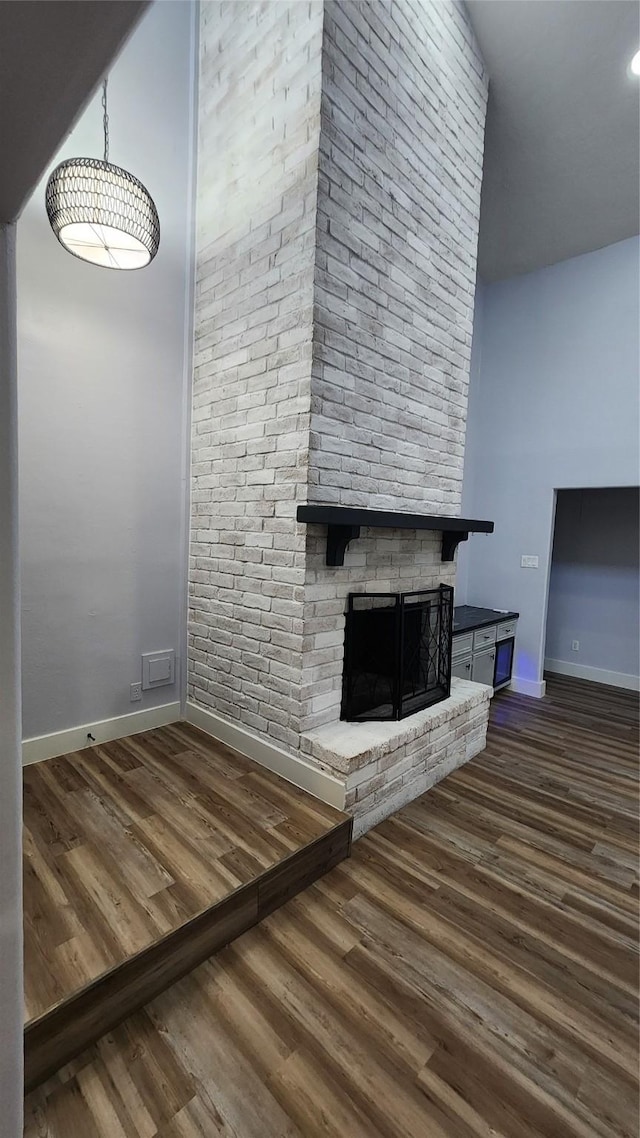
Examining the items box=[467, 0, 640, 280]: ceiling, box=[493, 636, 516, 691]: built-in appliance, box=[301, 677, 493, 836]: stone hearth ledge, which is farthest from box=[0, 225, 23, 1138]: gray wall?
box=[493, 636, 516, 691]: built-in appliance

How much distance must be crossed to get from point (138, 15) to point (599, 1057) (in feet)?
7.58

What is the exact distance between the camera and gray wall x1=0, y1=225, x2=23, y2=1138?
0.70 m

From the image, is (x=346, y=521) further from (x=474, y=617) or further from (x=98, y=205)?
(x=474, y=617)

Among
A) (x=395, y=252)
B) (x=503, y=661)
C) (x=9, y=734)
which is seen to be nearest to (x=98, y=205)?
(x=395, y=252)

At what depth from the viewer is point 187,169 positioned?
8.95ft

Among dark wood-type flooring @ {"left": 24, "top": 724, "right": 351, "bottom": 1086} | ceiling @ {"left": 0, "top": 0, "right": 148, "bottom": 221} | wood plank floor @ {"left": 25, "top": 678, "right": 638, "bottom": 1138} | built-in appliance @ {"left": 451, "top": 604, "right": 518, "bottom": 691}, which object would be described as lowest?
wood plank floor @ {"left": 25, "top": 678, "right": 638, "bottom": 1138}

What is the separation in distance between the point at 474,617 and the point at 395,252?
287 cm

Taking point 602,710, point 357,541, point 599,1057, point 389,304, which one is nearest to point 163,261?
point 389,304

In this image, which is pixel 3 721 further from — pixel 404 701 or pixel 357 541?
pixel 404 701

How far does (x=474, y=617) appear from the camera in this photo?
13.8ft

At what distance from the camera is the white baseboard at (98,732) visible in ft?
7.86

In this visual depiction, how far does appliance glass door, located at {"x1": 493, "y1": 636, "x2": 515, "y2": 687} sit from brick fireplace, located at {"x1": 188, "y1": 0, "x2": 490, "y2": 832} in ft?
4.79

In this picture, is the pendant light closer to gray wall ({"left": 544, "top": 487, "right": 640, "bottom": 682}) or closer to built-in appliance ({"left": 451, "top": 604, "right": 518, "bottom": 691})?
built-in appliance ({"left": 451, "top": 604, "right": 518, "bottom": 691})

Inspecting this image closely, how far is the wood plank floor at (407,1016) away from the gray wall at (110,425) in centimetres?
154
